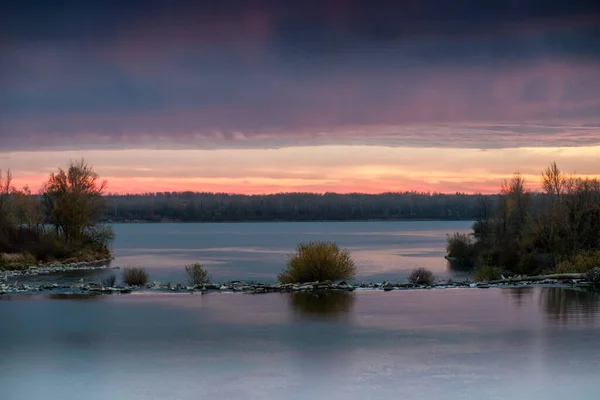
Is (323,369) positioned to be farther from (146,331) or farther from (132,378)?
(146,331)

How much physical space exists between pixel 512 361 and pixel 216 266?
33140 millimetres

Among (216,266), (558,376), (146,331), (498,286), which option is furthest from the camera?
(216,266)

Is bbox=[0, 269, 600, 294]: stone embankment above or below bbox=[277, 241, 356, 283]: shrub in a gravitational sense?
below

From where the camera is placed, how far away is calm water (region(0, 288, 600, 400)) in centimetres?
902

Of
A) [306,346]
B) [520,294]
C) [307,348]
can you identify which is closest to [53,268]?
[520,294]

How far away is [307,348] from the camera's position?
1155 cm

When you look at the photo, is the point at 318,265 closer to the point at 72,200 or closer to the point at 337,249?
the point at 337,249

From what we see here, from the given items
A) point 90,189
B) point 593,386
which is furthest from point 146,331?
point 90,189

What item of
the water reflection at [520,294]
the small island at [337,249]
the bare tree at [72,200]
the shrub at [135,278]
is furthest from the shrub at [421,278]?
the bare tree at [72,200]

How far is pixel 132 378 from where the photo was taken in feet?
31.4

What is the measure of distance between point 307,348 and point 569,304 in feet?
24.2

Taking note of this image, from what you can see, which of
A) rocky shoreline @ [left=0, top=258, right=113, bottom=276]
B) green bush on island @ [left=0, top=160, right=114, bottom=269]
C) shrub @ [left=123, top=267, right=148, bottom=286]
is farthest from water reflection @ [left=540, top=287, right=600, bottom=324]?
green bush on island @ [left=0, top=160, right=114, bottom=269]

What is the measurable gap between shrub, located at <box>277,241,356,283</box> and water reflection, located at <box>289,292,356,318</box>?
243cm

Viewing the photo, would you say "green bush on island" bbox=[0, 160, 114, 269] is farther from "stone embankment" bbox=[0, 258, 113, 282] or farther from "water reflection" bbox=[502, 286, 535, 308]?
"water reflection" bbox=[502, 286, 535, 308]
